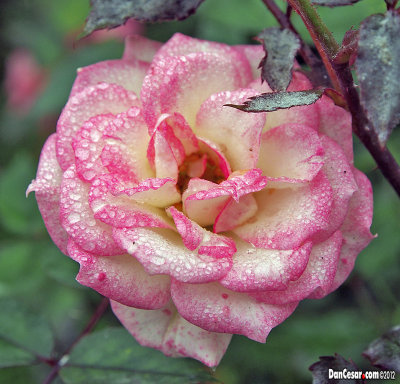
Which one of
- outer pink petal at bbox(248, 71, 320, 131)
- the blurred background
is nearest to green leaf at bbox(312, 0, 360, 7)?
outer pink petal at bbox(248, 71, 320, 131)

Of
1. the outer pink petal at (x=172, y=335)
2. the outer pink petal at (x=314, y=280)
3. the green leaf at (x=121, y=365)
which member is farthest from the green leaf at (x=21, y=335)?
the outer pink petal at (x=314, y=280)

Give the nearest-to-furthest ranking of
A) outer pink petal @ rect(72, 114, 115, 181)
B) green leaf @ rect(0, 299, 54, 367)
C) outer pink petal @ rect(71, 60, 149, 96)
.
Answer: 1. outer pink petal @ rect(72, 114, 115, 181)
2. outer pink petal @ rect(71, 60, 149, 96)
3. green leaf @ rect(0, 299, 54, 367)

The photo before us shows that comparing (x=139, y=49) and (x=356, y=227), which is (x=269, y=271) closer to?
(x=356, y=227)

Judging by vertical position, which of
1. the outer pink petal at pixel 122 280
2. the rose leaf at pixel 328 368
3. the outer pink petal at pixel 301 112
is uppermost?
the outer pink petal at pixel 301 112

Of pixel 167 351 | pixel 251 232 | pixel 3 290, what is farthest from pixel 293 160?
pixel 3 290

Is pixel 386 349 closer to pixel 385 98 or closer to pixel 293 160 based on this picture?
pixel 293 160

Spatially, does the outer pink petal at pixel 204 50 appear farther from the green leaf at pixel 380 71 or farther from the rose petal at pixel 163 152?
the green leaf at pixel 380 71

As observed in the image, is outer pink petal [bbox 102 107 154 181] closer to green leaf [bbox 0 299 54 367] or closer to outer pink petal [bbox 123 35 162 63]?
outer pink petal [bbox 123 35 162 63]
